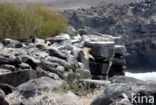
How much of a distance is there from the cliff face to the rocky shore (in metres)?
82.6

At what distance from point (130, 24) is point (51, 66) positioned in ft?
352

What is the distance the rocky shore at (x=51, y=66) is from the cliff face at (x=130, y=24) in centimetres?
8263

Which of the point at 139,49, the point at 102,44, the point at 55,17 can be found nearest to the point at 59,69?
the point at 102,44

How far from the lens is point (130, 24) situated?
11475 centimetres

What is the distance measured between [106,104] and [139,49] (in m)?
101

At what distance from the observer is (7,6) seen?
1709cm

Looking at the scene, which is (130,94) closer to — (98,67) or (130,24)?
(98,67)

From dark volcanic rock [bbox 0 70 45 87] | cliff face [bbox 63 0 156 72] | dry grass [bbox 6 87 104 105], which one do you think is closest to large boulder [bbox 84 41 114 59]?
dark volcanic rock [bbox 0 70 45 87]

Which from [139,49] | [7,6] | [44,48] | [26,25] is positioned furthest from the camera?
[139,49]

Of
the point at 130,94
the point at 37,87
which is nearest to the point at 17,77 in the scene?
the point at 37,87

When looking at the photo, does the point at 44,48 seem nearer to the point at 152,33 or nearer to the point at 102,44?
the point at 102,44

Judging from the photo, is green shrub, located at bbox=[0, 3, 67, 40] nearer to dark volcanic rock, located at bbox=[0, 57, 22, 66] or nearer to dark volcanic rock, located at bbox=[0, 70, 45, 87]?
dark volcanic rock, located at bbox=[0, 57, 22, 66]

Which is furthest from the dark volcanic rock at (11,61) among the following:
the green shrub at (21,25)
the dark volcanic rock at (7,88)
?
the green shrub at (21,25)

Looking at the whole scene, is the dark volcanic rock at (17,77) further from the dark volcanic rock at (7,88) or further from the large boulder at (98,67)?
the large boulder at (98,67)
